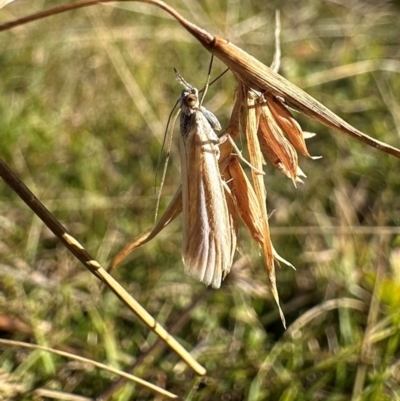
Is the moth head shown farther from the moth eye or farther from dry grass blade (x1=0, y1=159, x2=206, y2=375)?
dry grass blade (x1=0, y1=159, x2=206, y2=375)

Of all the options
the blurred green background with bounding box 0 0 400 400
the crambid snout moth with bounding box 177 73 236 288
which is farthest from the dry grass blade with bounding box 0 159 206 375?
the blurred green background with bounding box 0 0 400 400

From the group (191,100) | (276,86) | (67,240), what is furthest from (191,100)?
(67,240)

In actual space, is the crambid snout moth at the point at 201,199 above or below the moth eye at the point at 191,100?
below

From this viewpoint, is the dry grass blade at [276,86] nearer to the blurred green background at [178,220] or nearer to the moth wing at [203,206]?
the moth wing at [203,206]

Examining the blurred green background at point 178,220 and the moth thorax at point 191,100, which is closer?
the moth thorax at point 191,100

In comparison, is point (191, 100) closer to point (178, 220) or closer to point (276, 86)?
point (276, 86)

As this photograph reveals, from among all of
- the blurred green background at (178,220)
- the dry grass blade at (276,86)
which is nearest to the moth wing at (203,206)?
the dry grass blade at (276,86)
